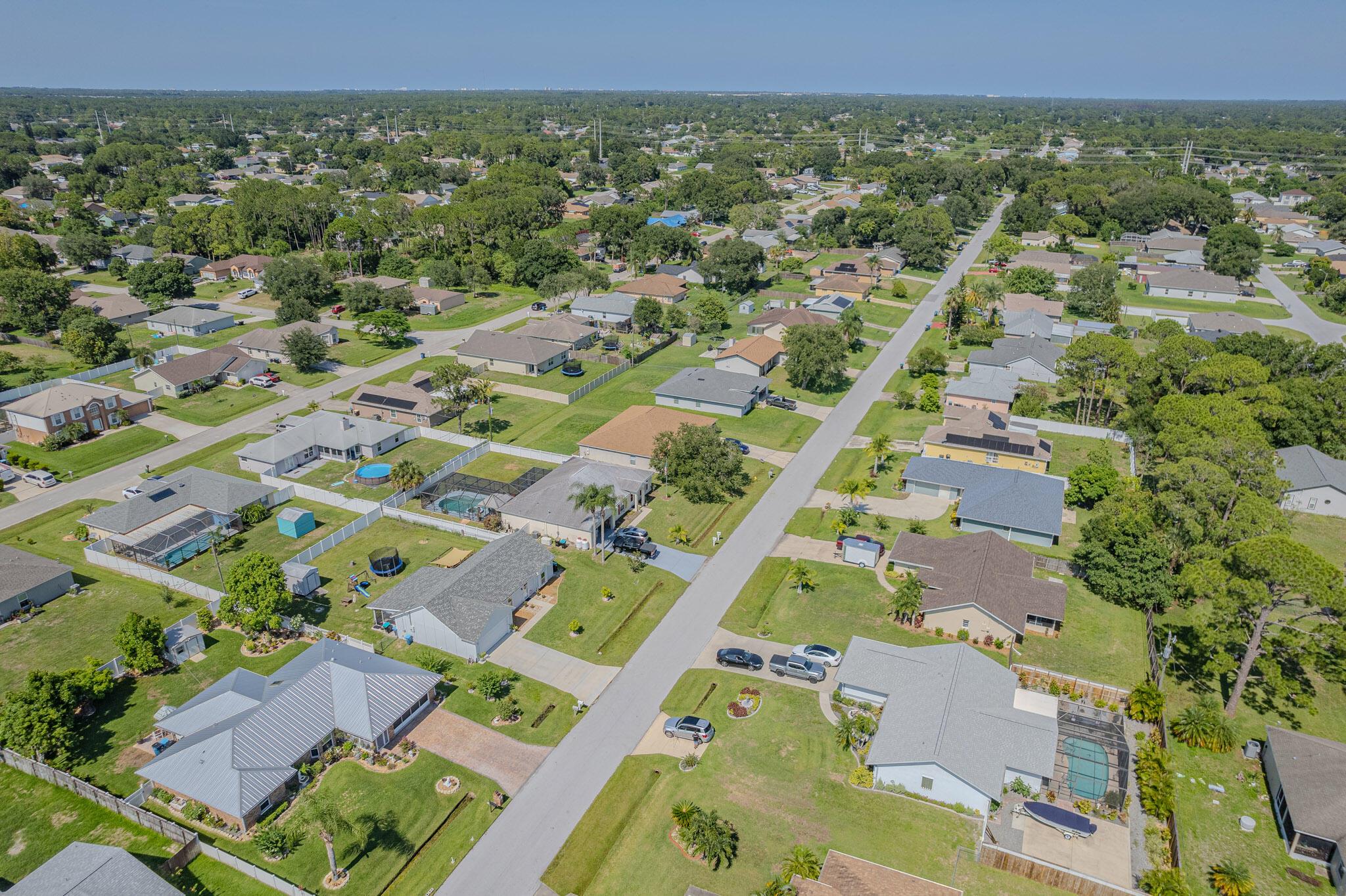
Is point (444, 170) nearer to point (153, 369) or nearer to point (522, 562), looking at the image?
point (153, 369)

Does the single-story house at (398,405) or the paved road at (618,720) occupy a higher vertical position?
the single-story house at (398,405)

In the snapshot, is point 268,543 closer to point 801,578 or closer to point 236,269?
point 801,578

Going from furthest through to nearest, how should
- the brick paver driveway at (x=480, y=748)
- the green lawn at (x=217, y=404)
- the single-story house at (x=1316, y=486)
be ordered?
1. the green lawn at (x=217, y=404)
2. the single-story house at (x=1316, y=486)
3. the brick paver driveway at (x=480, y=748)

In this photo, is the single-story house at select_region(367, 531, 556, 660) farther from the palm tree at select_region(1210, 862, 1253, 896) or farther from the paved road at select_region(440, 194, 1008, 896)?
the palm tree at select_region(1210, 862, 1253, 896)

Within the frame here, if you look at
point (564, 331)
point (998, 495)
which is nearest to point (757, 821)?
point (998, 495)

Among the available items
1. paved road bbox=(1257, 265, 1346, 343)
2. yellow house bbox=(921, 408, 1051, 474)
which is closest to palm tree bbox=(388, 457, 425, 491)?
yellow house bbox=(921, 408, 1051, 474)

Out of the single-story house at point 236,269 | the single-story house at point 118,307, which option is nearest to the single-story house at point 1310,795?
the single-story house at point 118,307

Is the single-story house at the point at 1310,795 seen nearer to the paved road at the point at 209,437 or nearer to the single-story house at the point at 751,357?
the single-story house at the point at 751,357
